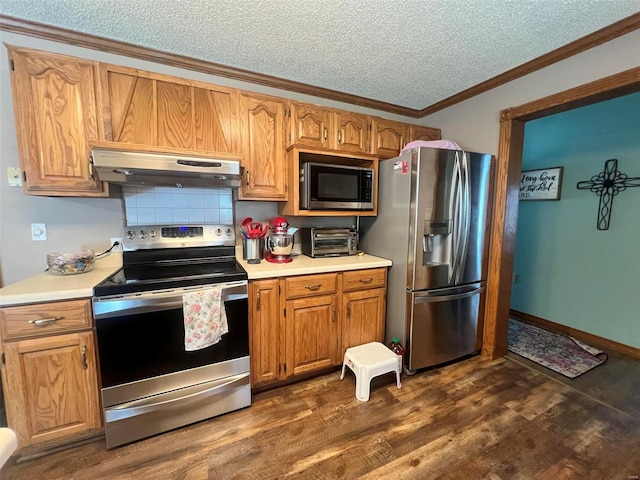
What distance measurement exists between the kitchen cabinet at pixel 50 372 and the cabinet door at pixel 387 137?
7.65ft

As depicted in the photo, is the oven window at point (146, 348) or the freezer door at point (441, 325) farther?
the freezer door at point (441, 325)

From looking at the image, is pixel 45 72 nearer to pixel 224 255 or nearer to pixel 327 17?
pixel 224 255

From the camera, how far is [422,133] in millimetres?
2639

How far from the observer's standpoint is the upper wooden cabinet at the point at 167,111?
165cm

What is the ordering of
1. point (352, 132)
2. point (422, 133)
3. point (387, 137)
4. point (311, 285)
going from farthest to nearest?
point (422, 133)
point (387, 137)
point (352, 132)
point (311, 285)


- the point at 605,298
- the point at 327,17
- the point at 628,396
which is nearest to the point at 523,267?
the point at 605,298

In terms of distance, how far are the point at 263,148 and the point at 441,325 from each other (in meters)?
1.98

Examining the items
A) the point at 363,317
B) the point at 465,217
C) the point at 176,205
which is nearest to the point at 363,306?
the point at 363,317

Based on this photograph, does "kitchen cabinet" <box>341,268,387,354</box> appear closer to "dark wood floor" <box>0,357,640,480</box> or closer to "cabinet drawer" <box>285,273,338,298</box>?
"cabinet drawer" <box>285,273,338,298</box>

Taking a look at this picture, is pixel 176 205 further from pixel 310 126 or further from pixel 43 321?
pixel 310 126

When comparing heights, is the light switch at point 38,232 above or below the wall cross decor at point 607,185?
below

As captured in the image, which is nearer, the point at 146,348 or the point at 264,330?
the point at 146,348

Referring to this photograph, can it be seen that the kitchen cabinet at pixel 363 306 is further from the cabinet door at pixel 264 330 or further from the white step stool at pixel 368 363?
the cabinet door at pixel 264 330

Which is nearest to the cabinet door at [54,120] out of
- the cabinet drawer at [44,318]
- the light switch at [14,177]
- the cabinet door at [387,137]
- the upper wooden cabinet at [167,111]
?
the upper wooden cabinet at [167,111]
